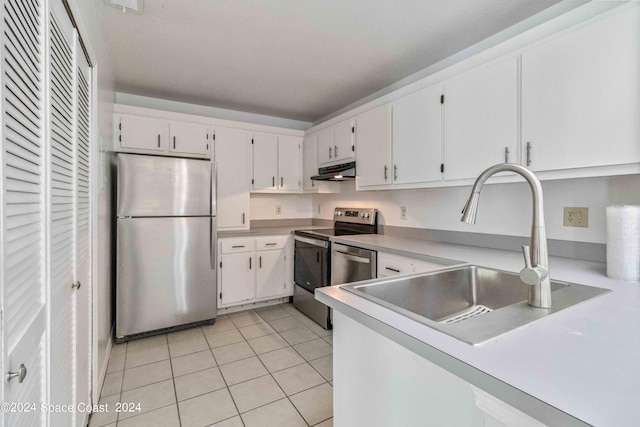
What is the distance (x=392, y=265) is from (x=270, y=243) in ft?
5.28

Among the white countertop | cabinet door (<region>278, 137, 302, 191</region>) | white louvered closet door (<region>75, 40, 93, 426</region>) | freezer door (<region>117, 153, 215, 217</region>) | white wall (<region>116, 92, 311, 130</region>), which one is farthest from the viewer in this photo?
cabinet door (<region>278, 137, 302, 191</region>)

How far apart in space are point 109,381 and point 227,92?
2696 mm

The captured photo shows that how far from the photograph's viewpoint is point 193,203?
108 inches

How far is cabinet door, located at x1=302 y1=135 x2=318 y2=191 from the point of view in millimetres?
3529

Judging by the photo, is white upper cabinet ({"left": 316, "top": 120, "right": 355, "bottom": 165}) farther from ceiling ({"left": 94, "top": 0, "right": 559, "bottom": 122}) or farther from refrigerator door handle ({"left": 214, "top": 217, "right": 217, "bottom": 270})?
refrigerator door handle ({"left": 214, "top": 217, "right": 217, "bottom": 270})

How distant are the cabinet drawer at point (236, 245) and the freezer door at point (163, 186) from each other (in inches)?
15.7

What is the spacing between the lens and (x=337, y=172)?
3018 mm

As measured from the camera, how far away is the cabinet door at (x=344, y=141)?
9.55 ft

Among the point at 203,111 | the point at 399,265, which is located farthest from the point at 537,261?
the point at 203,111

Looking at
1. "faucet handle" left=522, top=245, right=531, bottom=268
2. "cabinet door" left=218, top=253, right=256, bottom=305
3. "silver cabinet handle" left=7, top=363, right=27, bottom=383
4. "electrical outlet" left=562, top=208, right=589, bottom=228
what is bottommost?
"cabinet door" left=218, top=253, right=256, bottom=305

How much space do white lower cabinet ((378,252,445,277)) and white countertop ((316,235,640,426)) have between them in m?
0.89

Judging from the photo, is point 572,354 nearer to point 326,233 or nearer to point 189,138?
point 326,233

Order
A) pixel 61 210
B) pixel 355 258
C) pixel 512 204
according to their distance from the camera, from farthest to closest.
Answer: pixel 355 258
pixel 512 204
pixel 61 210

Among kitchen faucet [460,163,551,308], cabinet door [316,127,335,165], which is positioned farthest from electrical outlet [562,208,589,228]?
cabinet door [316,127,335,165]
